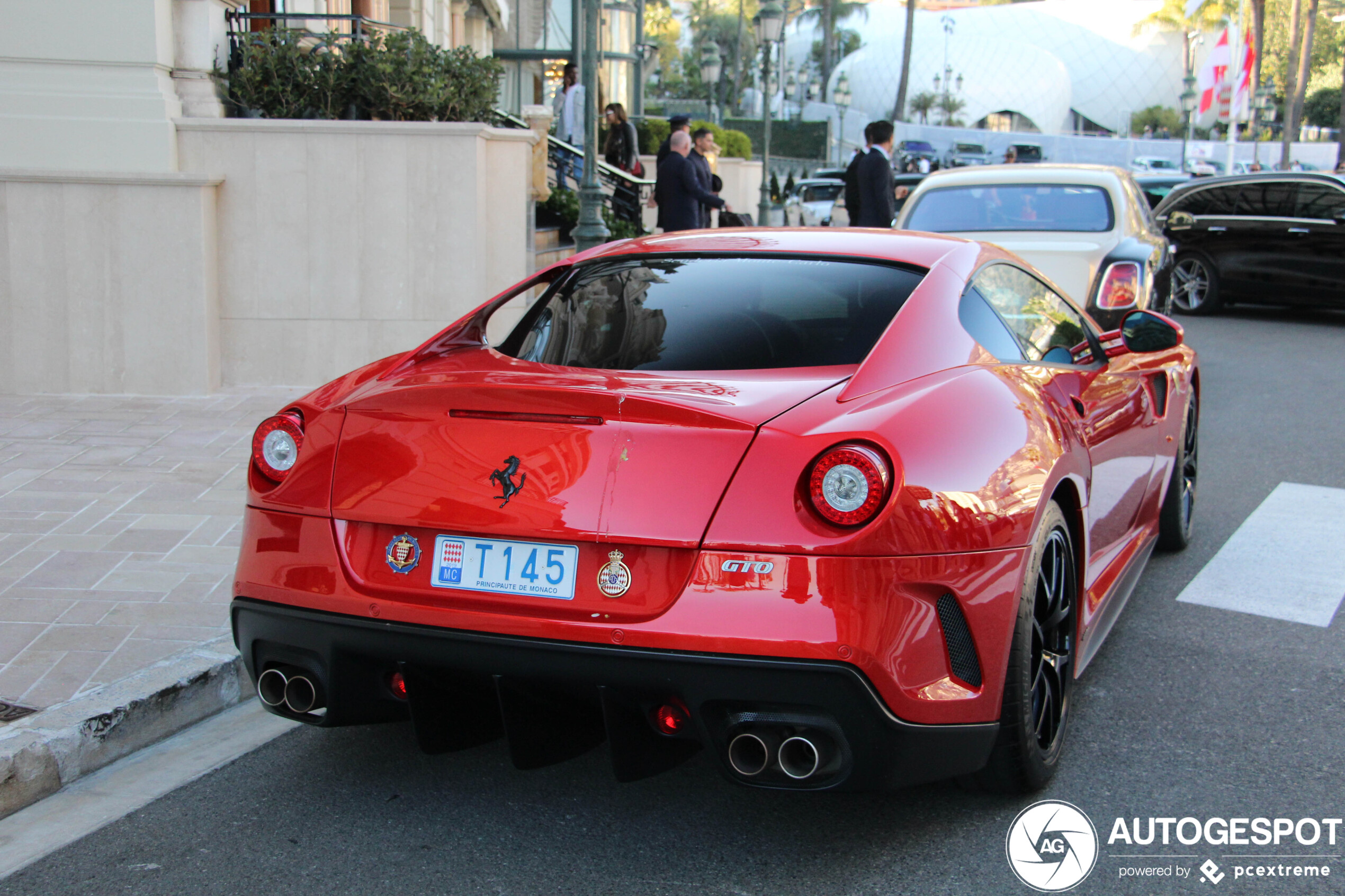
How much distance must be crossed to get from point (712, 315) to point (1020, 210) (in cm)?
671

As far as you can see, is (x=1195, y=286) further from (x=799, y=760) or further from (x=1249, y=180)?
→ (x=799, y=760)

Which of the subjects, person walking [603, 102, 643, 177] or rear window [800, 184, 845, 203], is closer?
person walking [603, 102, 643, 177]

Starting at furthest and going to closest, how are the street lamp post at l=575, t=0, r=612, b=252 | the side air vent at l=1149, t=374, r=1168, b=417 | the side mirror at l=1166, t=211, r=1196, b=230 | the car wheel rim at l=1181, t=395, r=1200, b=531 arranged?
the side mirror at l=1166, t=211, r=1196, b=230
the street lamp post at l=575, t=0, r=612, b=252
the car wheel rim at l=1181, t=395, r=1200, b=531
the side air vent at l=1149, t=374, r=1168, b=417

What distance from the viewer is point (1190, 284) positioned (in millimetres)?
15367

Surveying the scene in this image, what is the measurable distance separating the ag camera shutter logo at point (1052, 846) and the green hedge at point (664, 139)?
22499 millimetres

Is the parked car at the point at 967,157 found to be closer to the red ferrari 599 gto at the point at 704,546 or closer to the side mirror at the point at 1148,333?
the side mirror at the point at 1148,333

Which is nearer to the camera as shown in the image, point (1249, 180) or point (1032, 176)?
point (1032, 176)

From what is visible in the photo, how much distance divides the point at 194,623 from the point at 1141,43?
14061 cm

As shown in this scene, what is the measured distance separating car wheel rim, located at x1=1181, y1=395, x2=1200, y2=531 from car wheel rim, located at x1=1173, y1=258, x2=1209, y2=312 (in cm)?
1006

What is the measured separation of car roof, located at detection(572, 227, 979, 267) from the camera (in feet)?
12.1

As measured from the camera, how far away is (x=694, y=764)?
11.5 ft

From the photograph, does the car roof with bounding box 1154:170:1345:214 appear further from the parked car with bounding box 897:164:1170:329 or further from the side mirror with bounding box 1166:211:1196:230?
the parked car with bounding box 897:164:1170:329

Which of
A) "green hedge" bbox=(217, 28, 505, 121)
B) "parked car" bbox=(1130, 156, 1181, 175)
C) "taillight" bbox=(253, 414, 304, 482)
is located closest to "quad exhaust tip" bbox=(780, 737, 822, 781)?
"taillight" bbox=(253, 414, 304, 482)

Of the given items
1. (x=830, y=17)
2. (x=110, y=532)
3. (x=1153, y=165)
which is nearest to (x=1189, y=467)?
(x=110, y=532)
